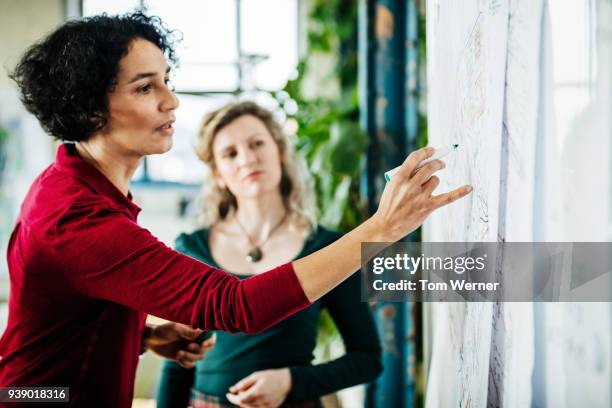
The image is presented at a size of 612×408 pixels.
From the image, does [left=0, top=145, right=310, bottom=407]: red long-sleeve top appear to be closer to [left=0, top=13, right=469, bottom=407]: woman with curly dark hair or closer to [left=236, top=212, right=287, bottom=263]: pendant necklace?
[left=0, top=13, right=469, bottom=407]: woman with curly dark hair

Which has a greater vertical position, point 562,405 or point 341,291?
point 341,291

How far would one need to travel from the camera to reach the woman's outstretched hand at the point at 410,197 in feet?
2.29

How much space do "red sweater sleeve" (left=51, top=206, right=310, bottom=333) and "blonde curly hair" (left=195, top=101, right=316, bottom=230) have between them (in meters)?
0.70

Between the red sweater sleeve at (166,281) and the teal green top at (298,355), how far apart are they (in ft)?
1.76

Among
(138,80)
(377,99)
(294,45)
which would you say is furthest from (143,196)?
(138,80)

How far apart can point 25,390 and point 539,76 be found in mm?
888

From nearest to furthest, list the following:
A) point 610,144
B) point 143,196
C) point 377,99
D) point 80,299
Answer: point 610,144
point 80,299
point 377,99
point 143,196

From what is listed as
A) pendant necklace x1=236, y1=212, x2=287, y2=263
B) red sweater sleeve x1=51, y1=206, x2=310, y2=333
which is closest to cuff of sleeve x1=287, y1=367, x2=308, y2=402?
pendant necklace x1=236, y1=212, x2=287, y2=263

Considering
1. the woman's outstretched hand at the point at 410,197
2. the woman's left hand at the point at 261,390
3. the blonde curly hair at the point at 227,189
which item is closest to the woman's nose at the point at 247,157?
the blonde curly hair at the point at 227,189

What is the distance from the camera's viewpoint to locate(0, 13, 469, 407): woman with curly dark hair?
733mm

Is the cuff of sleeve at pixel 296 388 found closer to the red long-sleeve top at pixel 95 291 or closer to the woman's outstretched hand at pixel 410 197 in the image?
the red long-sleeve top at pixel 95 291

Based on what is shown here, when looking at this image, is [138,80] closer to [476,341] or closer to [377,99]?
[476,341]

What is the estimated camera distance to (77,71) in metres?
0.88

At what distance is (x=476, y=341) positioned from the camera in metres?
0.79
